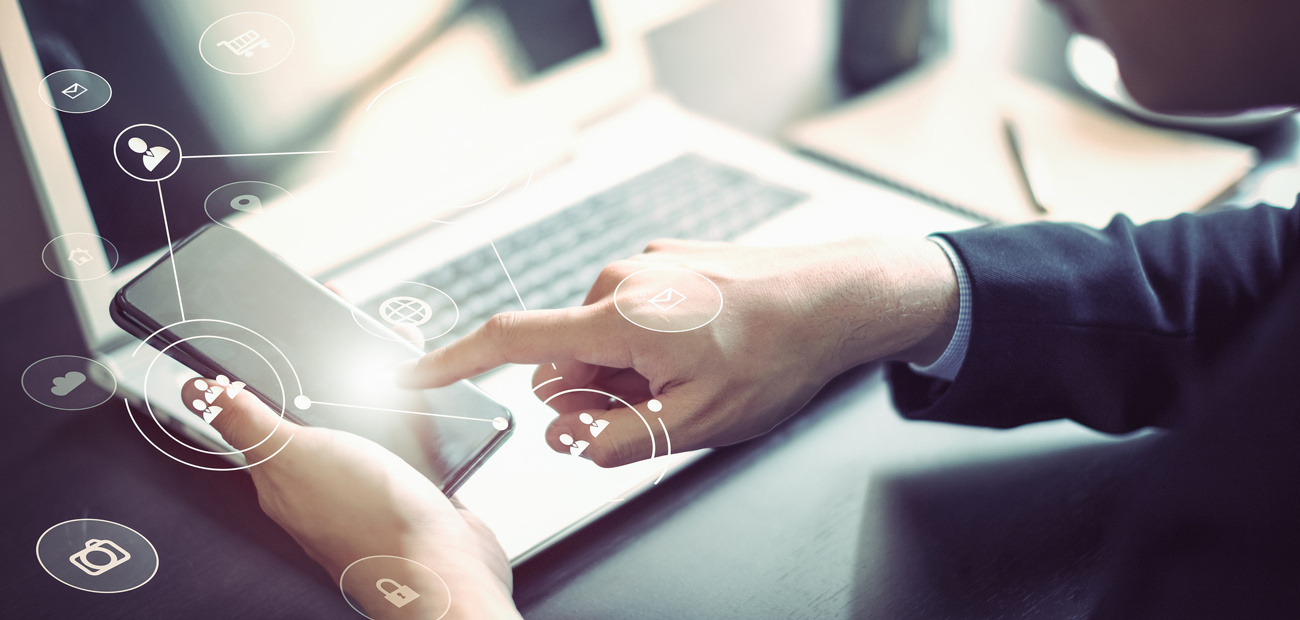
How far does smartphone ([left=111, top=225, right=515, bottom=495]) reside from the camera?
30 cm

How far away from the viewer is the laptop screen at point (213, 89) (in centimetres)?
33

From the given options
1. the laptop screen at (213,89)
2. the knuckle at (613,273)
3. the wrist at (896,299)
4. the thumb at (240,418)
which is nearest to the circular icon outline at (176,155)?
the laptop screen at (213,89)

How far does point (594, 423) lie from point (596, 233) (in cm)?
14

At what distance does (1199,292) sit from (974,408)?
0.46ft

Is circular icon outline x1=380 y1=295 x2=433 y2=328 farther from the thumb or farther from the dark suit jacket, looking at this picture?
the dark suit jacket

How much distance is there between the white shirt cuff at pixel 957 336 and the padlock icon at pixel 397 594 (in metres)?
0.27

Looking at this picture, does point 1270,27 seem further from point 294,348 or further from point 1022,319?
point 294,348

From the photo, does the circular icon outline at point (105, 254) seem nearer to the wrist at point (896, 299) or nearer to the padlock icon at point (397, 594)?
the padlock icon at point (397, 594)

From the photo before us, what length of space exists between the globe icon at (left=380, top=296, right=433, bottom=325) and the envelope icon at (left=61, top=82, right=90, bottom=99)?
0.16 meters

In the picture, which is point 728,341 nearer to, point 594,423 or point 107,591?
point 594,423

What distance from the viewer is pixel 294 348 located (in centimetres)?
31

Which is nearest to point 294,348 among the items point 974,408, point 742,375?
point 742,375

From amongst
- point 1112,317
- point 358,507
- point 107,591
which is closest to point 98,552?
point 107,591

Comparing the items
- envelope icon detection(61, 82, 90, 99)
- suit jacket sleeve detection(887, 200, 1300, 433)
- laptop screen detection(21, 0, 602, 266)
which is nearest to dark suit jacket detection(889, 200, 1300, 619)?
suit jacket sleeve detection(887, 200, 1300, 433)
